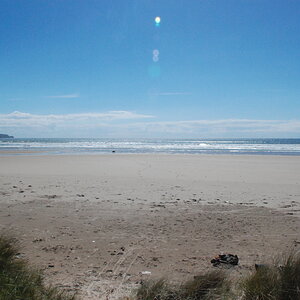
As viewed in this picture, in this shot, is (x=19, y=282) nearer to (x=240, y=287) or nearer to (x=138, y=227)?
(x=240, y=287)

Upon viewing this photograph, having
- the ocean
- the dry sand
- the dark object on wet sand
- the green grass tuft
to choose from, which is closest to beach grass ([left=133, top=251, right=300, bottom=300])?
the green grass tuft

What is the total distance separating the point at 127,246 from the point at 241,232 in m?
2.61

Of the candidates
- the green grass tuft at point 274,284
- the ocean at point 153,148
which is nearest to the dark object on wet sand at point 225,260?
the green grass tuft at point 274,284

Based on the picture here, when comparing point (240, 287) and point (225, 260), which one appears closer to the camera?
point (240, 287)

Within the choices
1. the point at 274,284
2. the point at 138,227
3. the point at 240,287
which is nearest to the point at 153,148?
the point at 138,227

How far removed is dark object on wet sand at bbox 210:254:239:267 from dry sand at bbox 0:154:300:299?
0.38ft

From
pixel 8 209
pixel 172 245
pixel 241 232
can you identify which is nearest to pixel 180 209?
pixel 241 232

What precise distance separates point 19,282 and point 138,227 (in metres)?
3.96

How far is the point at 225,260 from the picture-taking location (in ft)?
17.1

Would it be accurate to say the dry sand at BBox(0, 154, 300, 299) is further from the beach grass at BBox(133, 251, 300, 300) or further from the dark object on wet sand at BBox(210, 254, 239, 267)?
the beach grass at BBox(133, 251, 300, 300)

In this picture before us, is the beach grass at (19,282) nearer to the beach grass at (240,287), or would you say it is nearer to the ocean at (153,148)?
the beach grass at (240,287)

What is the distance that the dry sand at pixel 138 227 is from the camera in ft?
16.5

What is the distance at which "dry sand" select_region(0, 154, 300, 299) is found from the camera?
5031mm

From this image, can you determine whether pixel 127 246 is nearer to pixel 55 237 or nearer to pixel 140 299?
pixel 55 237
